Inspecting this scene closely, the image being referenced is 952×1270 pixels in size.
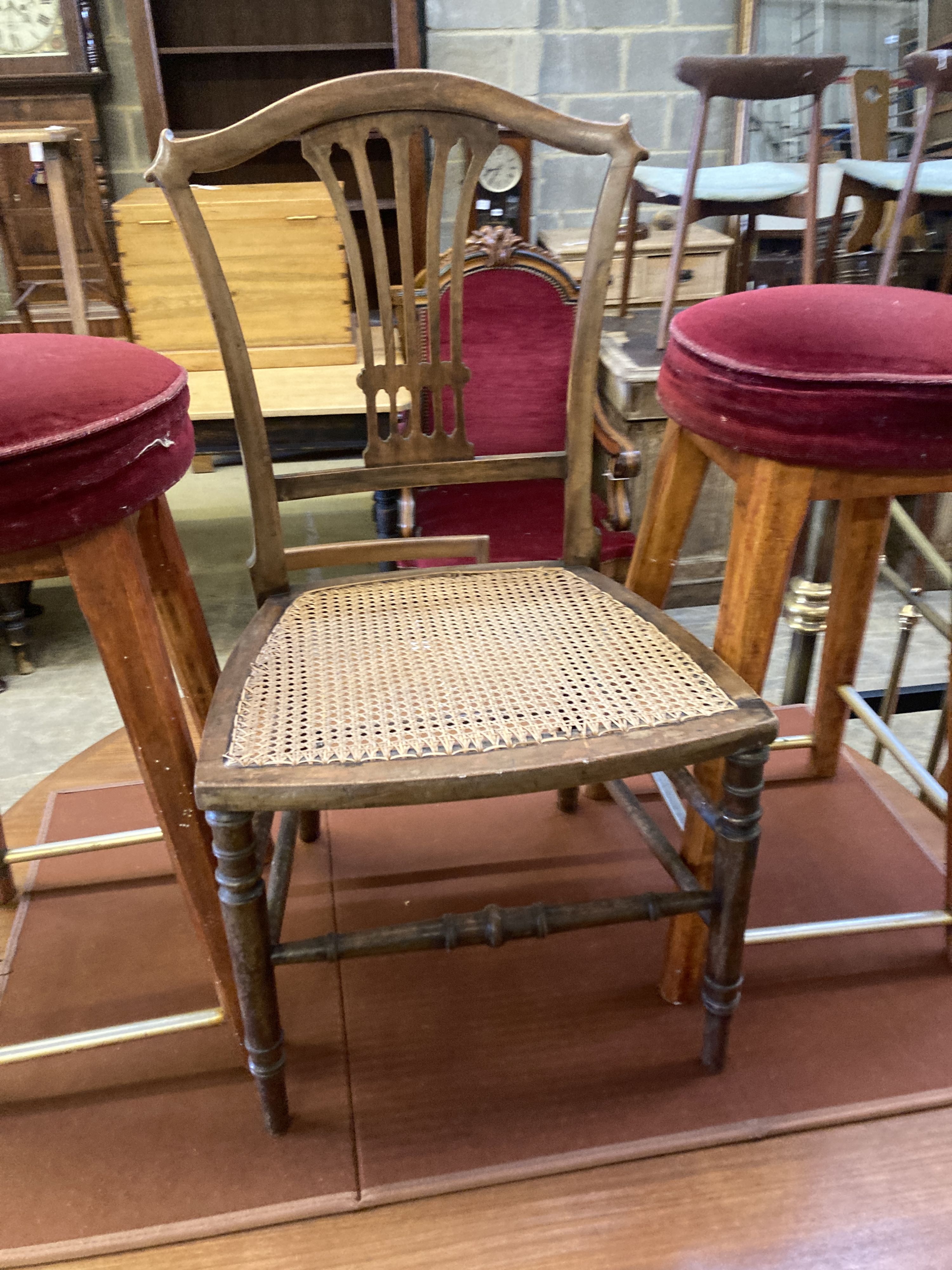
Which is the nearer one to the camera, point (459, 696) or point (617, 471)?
point (459, 696)

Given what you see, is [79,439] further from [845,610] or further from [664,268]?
[664,268]

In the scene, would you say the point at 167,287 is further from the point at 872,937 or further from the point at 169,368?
A: the point at 872,937

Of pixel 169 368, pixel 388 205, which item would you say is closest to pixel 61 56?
pixel 388 205

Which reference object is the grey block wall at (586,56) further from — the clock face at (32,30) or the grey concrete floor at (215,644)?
the grey concrete floor at (215,644)

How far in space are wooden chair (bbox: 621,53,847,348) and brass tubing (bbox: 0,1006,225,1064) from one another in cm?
227

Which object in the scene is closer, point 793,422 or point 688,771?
point 793,422

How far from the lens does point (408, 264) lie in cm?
99

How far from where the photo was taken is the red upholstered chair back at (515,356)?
2.19 meters

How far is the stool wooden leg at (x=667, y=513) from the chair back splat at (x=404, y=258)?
7cm

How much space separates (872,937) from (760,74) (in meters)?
2.13

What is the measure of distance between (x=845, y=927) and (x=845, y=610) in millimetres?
480

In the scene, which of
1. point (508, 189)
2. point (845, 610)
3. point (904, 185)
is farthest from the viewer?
point (508, 189)

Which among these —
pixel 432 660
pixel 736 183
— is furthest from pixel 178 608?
pixel 736 183

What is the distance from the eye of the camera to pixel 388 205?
3.90 meters
